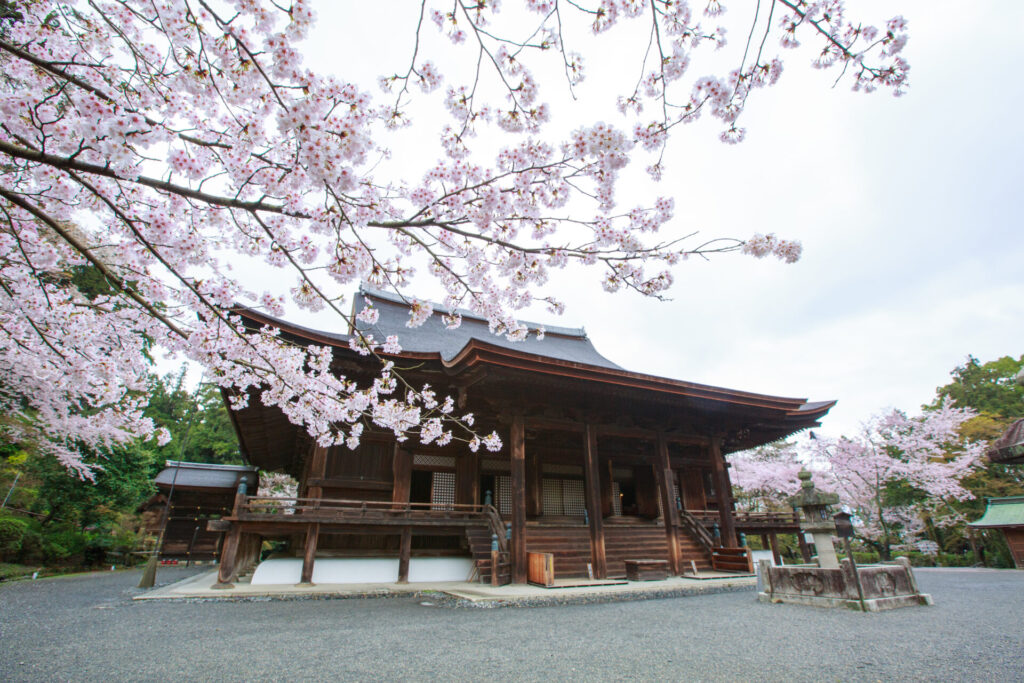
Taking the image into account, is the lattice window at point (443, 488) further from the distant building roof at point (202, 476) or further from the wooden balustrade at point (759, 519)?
the distant building roof at point (202, 476)

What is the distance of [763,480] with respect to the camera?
1967cm

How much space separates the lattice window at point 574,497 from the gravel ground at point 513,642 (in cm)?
560

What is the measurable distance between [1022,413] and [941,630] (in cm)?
2623

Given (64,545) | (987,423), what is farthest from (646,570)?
(987,423)

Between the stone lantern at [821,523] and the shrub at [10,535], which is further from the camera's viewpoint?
the shrub at [10,535]

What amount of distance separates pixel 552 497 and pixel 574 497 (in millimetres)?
714

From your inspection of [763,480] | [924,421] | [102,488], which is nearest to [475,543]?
[102,488]

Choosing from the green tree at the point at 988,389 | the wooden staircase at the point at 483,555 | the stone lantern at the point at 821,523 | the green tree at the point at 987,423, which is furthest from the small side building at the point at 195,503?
the green tree at the point at 988,389

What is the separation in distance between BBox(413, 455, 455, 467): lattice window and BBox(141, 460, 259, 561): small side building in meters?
9.60

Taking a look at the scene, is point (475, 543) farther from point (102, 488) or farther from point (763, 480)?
point (763, 480)

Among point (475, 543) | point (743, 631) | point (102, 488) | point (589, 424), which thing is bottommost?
point (743, 631)

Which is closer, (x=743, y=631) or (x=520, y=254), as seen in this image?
(x=520, y=254)

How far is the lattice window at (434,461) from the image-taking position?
10.2m

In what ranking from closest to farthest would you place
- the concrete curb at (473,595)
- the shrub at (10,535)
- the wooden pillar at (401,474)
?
the concrete curb at (473,595), the wooden pillar at (401,474), the shrub at (10,535)
